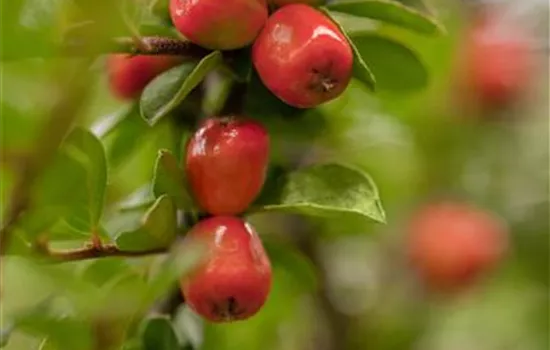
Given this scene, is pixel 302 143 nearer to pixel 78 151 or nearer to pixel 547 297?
pixel 78 151

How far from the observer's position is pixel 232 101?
563 mm

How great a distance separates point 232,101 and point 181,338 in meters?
0.13

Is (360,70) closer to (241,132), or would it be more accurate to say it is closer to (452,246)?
(241,132)

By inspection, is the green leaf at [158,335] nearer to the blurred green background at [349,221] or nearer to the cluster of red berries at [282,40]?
the blurred green background at [349,221]

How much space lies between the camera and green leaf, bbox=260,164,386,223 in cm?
53

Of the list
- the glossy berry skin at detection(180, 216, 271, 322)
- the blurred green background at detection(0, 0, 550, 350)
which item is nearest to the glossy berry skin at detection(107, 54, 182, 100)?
the blurred green background at detection(0, 0, 550, 350)

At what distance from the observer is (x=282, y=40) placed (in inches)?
19.5

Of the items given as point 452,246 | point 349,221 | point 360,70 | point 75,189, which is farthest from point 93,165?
point 452,246

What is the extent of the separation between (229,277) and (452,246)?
1.91 ft

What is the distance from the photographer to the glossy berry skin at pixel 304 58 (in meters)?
0.49

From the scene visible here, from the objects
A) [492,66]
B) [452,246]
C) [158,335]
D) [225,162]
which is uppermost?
[225,162]

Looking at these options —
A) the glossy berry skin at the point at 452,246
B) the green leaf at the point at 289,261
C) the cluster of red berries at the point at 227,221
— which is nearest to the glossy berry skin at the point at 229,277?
the cluster of red berries at the point at 227,221

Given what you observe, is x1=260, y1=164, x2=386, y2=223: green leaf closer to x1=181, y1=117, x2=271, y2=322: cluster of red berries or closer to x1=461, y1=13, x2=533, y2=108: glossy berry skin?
x1=181, y1=117, x2=271, y2=322: cluster of red berries

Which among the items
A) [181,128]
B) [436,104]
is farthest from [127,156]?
[436,104]
